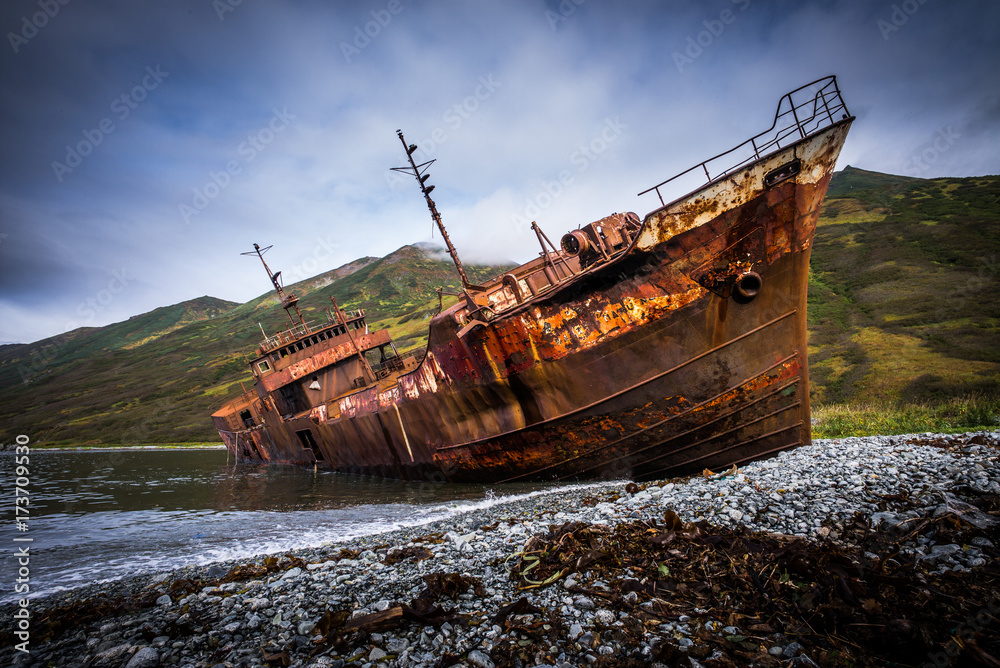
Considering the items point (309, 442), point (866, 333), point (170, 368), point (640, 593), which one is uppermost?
point (170, 368)

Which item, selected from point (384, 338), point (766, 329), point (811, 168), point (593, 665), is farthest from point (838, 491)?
point (384, 338)

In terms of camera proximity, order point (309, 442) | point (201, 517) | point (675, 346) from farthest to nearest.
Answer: point (309, 442)
point (201, 517)
point (675, 346)

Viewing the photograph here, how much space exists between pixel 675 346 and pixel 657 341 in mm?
359

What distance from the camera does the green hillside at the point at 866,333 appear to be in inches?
631

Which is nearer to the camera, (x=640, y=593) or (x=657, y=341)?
(x=640, y=593)

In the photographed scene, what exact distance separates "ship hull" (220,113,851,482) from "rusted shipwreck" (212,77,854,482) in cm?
3

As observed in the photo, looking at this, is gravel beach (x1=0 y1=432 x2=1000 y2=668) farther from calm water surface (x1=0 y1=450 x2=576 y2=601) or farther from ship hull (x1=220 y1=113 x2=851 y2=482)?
ship hull (x1=220 y1=113 x2=851 y2=482)

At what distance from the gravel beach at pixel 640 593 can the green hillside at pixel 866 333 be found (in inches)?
355

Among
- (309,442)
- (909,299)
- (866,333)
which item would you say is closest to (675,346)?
(309,442)

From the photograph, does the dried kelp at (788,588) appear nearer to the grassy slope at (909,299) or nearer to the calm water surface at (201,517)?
the calm water surface at (201,517)

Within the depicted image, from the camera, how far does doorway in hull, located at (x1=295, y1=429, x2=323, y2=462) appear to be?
1790 cm

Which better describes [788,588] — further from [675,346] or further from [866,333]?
[866,333]

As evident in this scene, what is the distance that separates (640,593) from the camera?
12.6 ft

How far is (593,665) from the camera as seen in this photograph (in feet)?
9.78
